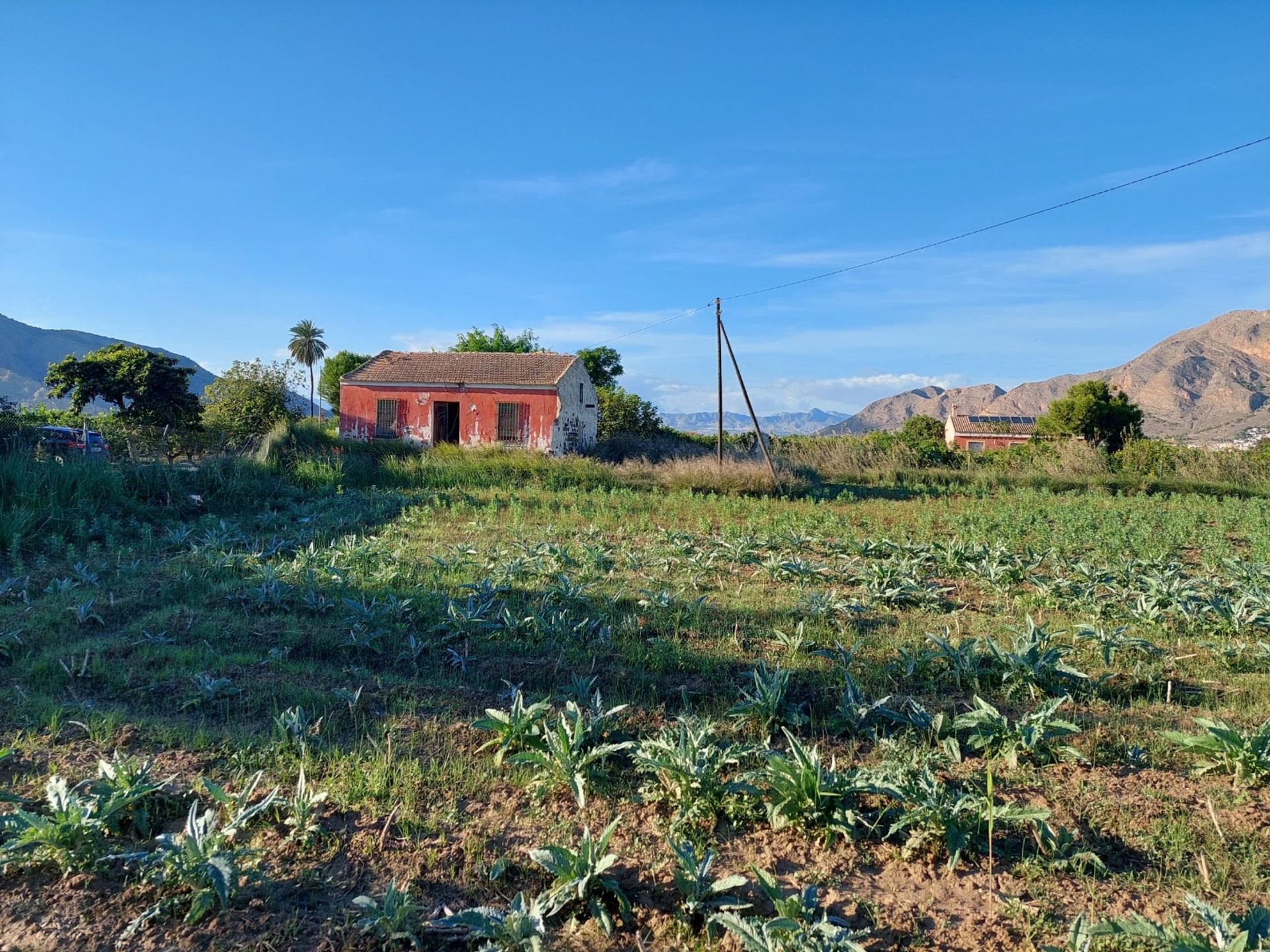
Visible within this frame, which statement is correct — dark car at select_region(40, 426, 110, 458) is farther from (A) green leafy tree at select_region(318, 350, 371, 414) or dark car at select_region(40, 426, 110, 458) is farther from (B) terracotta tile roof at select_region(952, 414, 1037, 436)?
(B) terracotta tile roof at select_region(952, 414, 1037, 436)

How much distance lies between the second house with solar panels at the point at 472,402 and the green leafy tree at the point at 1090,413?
3186 centimetres

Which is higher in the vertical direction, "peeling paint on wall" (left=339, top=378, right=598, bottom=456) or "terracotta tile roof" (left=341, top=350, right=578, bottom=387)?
"terracotta tile roof" (left=341, top=350, right=578, bottom=387)

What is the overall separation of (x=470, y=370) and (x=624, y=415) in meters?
9.78

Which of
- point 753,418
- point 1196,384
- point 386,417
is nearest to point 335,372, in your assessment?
point 386,417

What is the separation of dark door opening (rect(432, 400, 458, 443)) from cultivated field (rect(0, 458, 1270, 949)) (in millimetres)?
18986

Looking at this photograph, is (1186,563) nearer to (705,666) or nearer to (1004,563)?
(1004,563)

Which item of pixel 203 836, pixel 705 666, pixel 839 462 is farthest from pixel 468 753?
pixel 839 462

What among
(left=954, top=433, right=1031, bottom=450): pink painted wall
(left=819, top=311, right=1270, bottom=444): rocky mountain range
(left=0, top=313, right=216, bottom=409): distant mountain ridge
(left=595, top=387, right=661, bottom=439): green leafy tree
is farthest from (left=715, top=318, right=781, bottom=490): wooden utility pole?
(left=0, top=313, right=216, bottom=409): distant mountain ridge

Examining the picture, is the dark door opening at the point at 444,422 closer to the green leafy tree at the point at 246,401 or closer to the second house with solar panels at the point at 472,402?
the second house with solar panels at the point at 472,402

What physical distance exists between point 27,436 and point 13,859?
1907cm

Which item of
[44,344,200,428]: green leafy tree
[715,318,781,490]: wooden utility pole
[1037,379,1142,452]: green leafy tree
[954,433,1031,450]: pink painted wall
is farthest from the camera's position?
[954,433,1031,450]: pink painted wall

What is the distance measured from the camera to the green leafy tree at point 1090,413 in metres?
Result: 42.8

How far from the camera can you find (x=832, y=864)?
2473 mm

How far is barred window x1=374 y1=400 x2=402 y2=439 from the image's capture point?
84.2 ft
